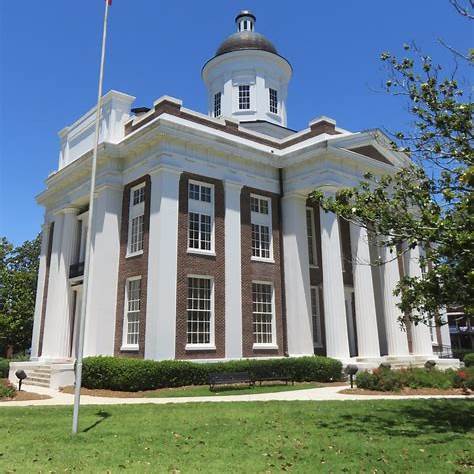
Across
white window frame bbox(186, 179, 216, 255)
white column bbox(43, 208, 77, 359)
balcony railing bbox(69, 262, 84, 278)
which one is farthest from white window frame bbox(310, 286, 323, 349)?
white column bbox(43, 208, 77, 359)

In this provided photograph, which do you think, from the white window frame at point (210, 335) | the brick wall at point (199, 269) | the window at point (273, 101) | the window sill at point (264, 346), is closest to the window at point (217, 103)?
the window at point (273, 101)

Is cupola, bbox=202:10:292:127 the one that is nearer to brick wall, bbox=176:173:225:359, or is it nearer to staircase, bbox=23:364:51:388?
brick wall, bbox=176:173:225:359

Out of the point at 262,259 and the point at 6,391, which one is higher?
the point at 262,259

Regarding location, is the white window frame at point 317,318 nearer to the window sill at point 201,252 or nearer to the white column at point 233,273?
the white column at point 233,273

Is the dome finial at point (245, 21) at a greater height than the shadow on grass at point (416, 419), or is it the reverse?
the dome finial at point (245, 21)

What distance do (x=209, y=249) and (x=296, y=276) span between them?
16.2 feet

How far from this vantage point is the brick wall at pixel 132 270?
2041 cm

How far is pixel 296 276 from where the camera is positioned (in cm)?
2436

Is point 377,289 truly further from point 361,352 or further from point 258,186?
point 258,186

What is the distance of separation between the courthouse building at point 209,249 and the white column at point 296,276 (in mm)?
56

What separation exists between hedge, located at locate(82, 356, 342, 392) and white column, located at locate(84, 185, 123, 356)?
2.26m

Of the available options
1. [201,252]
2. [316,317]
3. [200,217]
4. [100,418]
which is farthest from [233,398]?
[316,317]

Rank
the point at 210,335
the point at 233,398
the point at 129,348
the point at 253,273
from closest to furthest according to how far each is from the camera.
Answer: the point at 233,398 → the point at 129,348 → the point at 210,335 → the point at 253,273

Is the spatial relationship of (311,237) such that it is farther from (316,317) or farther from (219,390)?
(219,390)
